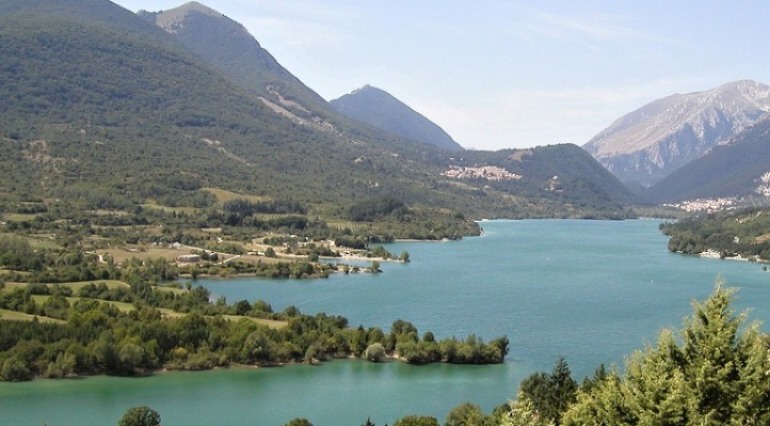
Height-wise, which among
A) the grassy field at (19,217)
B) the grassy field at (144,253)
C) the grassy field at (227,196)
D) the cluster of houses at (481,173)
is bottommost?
the grassy field at (144,253)

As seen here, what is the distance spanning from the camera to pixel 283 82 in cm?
19400

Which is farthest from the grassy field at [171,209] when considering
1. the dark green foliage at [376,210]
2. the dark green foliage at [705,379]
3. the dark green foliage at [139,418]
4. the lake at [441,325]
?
the dark green foliage at [705,379]

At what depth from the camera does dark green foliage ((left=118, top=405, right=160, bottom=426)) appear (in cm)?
2286

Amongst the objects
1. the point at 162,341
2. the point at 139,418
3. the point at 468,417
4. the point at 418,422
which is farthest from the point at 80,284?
the point at 468,417

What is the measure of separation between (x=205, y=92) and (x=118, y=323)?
382ft

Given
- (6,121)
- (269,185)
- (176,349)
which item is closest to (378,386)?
(176,349)

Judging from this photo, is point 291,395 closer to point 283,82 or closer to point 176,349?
point 176,349

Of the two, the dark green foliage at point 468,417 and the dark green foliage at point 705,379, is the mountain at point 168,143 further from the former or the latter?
the dark green foliage at point 705,379

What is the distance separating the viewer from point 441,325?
4088 centimetres

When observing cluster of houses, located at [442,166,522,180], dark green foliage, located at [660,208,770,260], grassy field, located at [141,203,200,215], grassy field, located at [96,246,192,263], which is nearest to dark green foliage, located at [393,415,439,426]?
grassy field, located at [96,246,192,263]

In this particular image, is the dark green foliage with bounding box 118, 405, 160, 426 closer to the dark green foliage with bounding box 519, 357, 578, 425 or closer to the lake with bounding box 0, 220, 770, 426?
the lake with bounding box 0, 220, 770, 426

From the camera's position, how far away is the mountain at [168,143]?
295 ft

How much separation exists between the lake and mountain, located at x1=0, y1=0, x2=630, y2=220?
29.0 meters

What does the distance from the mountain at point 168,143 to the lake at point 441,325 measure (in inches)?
1140
